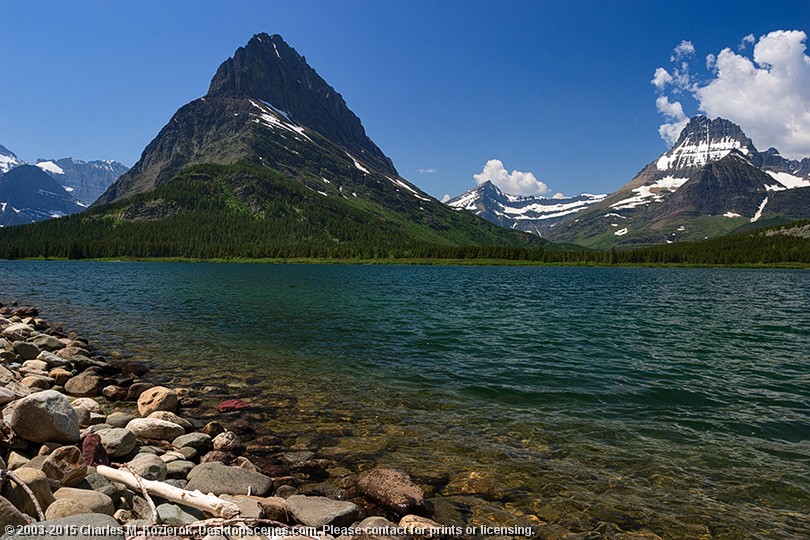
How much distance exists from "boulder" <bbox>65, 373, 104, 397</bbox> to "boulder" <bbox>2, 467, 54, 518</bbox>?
13057mm

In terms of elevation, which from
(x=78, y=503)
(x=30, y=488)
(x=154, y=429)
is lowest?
(x=154, y=429)

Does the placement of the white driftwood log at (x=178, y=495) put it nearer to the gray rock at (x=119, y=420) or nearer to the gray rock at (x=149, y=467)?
the gray rock at (x=149, y=467)

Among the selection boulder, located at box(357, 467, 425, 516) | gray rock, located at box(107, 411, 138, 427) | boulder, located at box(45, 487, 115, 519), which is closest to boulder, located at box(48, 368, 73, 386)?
gray rock, located at box(107, 411, 138, 427)

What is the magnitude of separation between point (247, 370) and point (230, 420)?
8185 mm

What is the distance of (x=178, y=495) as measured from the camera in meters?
9.11

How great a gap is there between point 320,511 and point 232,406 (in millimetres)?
10258

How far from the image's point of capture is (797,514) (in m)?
10.8

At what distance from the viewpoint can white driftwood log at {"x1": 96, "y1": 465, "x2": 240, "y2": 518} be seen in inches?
340

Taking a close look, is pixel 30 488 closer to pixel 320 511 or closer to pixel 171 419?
pixel 320 511

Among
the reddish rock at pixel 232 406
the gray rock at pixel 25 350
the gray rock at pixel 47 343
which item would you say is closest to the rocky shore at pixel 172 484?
the reddish rock at pixel 232 406

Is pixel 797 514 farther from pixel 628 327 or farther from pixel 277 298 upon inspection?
pixel 277 298

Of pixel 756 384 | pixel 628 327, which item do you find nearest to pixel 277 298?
pixel 628 327

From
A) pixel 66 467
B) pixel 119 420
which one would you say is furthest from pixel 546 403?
pixel 66 467

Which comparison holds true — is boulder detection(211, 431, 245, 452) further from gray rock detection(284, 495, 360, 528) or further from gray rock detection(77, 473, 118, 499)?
gray rock detection(284, 495, 360, 528)
